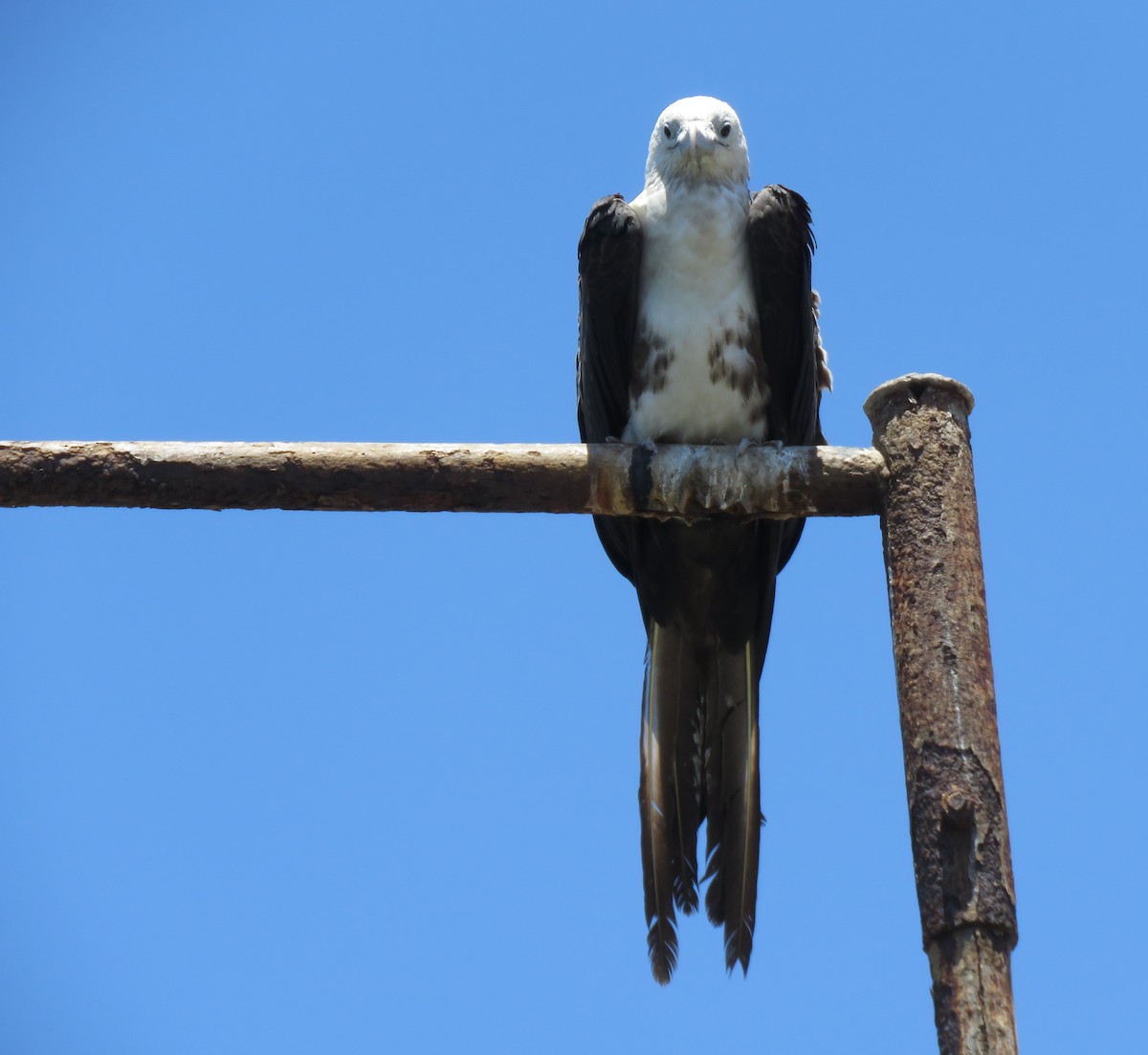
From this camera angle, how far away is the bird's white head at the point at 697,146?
25.5ft

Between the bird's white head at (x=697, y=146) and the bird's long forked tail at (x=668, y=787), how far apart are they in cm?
229

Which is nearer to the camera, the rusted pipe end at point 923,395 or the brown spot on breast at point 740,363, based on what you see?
the rusted pipe end at point 923,395

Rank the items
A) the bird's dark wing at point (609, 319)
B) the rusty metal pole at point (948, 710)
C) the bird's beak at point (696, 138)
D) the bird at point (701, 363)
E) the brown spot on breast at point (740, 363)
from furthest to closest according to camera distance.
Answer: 1. the bird's beak at point (696, 138)
2. the bird's dark wing at point (609, 319)
3. the brown spot on breast at point (740, 363)
4. the bird at point (701, 363)
5. the rusty metal pole at point (948, 710)

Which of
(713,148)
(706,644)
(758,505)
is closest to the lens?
(758,505)

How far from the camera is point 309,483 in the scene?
5.75 meters

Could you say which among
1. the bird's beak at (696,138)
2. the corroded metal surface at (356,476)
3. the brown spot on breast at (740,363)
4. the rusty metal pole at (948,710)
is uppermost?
the bird's beak at (696,138)

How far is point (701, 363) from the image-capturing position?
7.48 m

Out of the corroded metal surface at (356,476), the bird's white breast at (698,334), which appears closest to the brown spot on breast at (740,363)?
the bird's white breast at (698,334)

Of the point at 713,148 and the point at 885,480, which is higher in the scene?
the point at 713,148

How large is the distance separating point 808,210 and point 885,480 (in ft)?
7.71

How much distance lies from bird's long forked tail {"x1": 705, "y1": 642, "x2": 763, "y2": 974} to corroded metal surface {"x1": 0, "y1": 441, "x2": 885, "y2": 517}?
3.93 feet

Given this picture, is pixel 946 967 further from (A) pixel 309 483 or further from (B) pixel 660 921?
(A) pixel 309 483

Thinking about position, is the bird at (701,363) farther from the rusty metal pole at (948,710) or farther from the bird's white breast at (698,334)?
the rusty metal pole at (948,710)

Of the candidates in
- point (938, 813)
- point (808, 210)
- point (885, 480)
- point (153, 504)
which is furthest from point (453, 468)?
point (808, 210)
